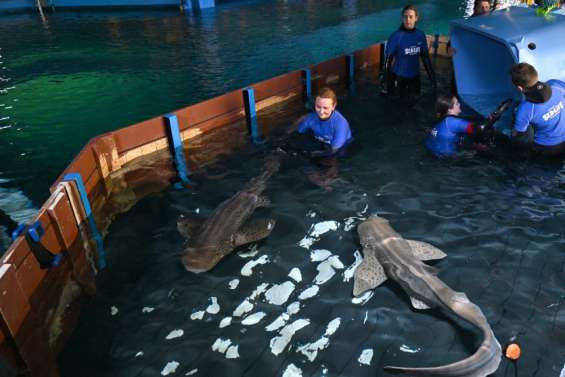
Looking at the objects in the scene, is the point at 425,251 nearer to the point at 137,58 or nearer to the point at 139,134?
the point at 139,134

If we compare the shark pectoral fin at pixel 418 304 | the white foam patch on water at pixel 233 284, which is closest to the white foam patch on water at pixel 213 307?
the white foam patch on water at pixel 233 284

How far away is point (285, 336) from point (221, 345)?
0.70 meters

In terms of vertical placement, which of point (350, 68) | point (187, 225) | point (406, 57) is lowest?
point (187, 225)

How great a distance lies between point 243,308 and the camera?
5.03m

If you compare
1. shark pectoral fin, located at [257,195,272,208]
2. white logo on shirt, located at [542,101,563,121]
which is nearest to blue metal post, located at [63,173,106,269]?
shark pectoral fin, located at [257,195,272,208]

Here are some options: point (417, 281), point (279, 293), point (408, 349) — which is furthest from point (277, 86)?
point (408, 349)

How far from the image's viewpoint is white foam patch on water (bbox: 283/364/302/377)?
165 inches

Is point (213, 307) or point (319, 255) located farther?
point (319, 255)

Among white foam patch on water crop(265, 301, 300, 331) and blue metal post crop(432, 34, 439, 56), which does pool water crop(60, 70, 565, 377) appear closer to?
white foam patch on water crop(265, 301, 300, 331)

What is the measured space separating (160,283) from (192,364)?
1397 millimetres

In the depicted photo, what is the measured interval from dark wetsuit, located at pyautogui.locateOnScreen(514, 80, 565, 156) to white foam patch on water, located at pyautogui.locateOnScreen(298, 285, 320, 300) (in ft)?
15.3

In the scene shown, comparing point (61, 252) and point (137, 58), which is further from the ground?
point (61, 252)

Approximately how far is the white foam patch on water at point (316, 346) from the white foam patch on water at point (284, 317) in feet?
1.30

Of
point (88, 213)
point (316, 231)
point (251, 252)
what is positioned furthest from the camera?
point (88, 213)
